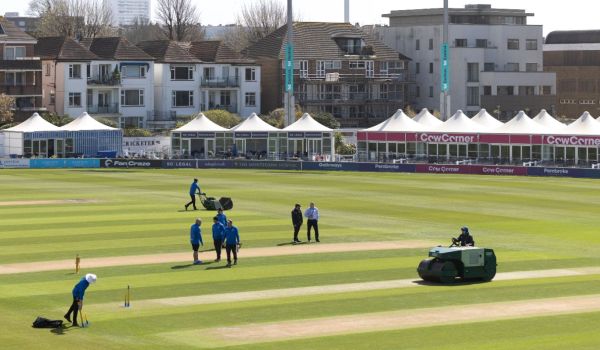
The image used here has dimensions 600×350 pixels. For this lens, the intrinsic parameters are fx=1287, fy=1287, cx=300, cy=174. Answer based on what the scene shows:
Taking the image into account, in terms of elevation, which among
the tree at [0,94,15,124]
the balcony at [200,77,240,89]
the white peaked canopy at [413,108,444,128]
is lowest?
the white peaked canopy at [413,108,444,128]

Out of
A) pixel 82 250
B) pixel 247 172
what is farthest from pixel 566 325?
pixel 247 172

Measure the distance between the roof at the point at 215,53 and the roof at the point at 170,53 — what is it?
161cm

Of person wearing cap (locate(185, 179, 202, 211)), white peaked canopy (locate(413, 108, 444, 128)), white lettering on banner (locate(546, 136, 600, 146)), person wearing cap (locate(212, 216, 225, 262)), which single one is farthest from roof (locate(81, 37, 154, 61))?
person wearing cap (locate(212, 216, 225, 262))

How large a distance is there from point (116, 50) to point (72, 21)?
50320 mm

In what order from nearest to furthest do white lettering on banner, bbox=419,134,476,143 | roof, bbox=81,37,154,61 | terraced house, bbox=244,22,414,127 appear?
white lettering on banner, bbox=419,134,476,143 → roof, bbox=81,37,154,61 → terraced house, bbox=244,22,414,127

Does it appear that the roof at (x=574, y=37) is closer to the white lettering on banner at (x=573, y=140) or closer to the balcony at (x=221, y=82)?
the balcony at (x=221, y=82)

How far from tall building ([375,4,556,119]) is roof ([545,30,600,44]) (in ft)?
40.1

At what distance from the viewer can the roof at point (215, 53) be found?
136250 mm

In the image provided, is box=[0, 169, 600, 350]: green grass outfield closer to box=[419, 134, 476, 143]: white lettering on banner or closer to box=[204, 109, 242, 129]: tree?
box=[419, 134, 476, 143]: white lettering on banner

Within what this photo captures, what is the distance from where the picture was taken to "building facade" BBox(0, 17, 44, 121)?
Answer: 12144 centimetres

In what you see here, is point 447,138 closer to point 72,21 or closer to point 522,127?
point 522,127

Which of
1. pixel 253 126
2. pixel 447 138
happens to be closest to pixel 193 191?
pixel 447 138

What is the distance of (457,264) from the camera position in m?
36.3

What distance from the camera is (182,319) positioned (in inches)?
1206
